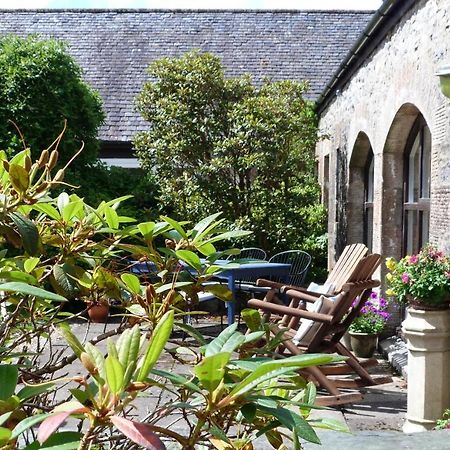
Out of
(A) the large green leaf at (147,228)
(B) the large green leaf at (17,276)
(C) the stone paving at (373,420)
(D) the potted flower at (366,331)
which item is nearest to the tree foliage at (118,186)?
(C) the stone paving at (373,420)

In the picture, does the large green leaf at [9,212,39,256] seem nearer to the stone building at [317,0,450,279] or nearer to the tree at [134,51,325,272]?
the stone building at [317,0,450,279]

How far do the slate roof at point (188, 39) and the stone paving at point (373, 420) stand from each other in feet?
31.1

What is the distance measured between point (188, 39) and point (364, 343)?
1262 cm

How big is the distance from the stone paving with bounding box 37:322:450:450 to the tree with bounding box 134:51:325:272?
3.32m

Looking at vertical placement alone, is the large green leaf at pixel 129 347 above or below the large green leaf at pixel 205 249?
below

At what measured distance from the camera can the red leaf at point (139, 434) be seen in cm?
92

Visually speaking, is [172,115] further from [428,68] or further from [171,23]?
[171,23]

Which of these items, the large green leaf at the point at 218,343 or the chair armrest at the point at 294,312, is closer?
the large green leaf at the point at 218,343

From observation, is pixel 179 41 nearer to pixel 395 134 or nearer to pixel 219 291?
pixel 395 134

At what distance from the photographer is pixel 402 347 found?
25.6 ft

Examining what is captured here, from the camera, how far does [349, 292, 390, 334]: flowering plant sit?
8062 millimetres

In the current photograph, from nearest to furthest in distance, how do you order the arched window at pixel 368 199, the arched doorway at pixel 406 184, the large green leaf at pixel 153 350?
the large green leaf at pixel 153 350 → the arched doorway at pixel 406 184 → the arched window at pixel 368 199

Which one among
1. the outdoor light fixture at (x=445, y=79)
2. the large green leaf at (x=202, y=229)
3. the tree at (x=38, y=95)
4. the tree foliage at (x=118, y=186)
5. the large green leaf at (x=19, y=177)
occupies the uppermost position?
the tree at (x=38, y=95)

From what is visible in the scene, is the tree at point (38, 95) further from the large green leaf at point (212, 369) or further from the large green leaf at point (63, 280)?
the large green leaf at point (212, 369)
